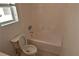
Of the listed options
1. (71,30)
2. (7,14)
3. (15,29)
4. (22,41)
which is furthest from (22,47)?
(71,30)

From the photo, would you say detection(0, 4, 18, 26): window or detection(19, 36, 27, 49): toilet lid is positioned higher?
detection(0, 4, 18, 26): window

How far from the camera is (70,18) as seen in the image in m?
1.73

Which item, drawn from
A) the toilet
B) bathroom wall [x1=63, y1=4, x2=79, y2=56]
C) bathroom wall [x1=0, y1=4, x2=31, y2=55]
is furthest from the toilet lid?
bathroom wall [x1=63, y1=4, x2=79, y2=56]

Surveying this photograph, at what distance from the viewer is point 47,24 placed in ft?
7.39

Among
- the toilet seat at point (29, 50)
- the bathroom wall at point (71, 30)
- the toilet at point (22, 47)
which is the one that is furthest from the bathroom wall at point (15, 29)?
the bathroom wall at point (71, 30)

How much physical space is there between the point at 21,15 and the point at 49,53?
87cm

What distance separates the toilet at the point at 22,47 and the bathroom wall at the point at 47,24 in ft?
0.81

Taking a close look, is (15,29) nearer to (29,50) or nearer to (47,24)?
(29,50)

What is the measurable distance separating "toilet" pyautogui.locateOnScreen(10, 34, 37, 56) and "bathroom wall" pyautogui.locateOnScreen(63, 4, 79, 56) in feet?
A: 1.87

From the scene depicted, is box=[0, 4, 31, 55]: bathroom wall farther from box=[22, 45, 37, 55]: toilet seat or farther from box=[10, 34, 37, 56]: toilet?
box=[22, 45, 37, 55]: toilet seat

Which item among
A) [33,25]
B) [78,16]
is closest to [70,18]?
[78,16]

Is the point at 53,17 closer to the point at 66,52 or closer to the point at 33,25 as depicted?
the point at 33,25

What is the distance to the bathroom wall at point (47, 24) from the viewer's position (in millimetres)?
2096

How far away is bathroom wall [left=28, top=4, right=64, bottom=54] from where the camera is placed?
2096mm
